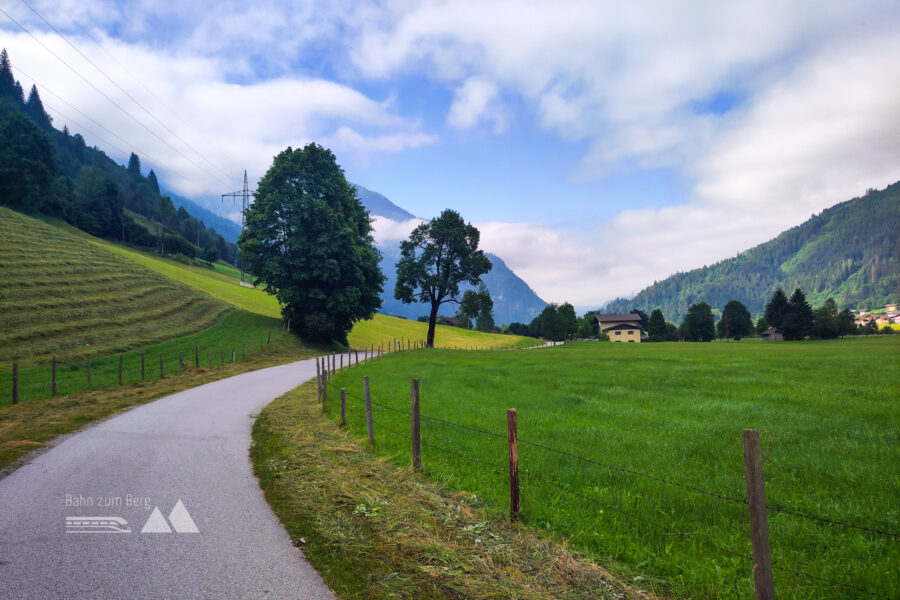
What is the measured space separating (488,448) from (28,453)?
11148mm

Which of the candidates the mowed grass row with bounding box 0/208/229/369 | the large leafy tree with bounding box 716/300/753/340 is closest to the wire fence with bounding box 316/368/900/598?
the mowed grass row with bounding box 0/208/229/369

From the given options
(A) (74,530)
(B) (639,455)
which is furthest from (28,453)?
(B) (639,455)

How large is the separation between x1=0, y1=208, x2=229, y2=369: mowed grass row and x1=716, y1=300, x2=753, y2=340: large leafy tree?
13316cm

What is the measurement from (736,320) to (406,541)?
15016 centimetres

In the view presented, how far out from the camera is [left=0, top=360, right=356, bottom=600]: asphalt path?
5.29m

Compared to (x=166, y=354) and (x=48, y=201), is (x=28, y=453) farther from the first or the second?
(x=48, y=201)

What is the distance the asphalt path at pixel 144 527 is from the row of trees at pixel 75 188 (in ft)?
322

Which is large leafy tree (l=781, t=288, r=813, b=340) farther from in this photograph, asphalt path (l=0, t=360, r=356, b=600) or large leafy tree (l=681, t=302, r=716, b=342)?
asphalt path (l=0, t=360, r=356, b=600)

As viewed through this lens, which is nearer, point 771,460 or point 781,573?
point 781,573

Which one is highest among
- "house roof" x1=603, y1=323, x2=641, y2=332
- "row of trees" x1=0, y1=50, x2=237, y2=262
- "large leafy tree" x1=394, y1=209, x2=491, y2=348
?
"row of trees" x1=0, y1=50, x2=237, y2=262

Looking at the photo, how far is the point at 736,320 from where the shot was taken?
13088 centimetres

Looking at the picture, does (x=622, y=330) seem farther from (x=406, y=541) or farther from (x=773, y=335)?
(x=406, y=541)

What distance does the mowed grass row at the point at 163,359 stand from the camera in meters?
Answer: 23.1

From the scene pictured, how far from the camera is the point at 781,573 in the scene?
504cm
